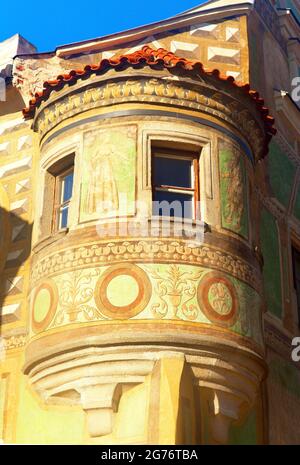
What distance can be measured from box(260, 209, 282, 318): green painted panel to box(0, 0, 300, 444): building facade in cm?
4

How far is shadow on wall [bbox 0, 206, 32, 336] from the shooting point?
1355 cm

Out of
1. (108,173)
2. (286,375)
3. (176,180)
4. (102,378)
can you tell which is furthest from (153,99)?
(286,375)

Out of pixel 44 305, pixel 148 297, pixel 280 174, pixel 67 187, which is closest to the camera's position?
pixel 148 297

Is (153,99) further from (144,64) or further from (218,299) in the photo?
(218,299)

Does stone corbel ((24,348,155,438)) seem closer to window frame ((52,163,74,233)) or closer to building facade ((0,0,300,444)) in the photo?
building facade ((0,0,300,444))

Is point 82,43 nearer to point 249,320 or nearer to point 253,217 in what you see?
point 253,217

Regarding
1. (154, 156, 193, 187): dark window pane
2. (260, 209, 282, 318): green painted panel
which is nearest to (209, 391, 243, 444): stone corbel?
(260, 209, 282, 318): green painted panel

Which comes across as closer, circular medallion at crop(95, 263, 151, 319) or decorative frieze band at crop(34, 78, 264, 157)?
circular medallion at crop(95, 263, 151, 319)

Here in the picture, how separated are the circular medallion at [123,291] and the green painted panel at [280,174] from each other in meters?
4.73

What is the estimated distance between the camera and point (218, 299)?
459 inches

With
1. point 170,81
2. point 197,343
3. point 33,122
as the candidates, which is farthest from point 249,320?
point 33,122

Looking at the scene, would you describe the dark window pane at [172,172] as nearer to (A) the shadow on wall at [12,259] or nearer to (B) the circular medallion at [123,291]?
(B) the circular medallion at [123,291]

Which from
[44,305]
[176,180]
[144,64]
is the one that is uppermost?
[144,64]

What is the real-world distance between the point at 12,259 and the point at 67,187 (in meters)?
1.62
